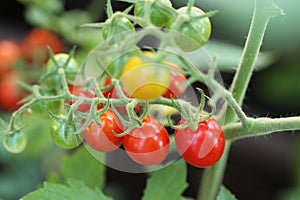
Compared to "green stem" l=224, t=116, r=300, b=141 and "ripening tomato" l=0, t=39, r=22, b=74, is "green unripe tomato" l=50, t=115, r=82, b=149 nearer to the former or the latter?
"green stem" l=224, t=116, r=300, b=141

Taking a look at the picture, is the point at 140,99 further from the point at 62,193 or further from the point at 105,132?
the point at 62,193

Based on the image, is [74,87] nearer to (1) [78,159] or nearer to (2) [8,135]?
(2) [8,135]

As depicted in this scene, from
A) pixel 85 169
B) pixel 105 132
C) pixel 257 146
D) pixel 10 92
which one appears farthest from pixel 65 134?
pixel 257 146

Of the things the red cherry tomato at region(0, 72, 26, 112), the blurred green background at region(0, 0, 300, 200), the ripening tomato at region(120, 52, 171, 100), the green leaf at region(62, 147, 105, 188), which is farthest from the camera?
the blurred green background at region(0, 0, 300, 200)

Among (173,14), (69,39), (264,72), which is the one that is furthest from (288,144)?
(173,14)

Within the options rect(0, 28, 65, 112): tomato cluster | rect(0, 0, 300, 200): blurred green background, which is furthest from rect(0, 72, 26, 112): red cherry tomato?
rect(0, 0, 300, 200): blurred green background

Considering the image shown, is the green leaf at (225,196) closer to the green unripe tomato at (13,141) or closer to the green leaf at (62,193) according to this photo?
the green leaf at (62,193)

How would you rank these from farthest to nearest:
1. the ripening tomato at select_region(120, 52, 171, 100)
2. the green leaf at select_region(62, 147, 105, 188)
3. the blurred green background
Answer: the blurred green background, the green leaf at select_region(62, 147, 105, 188), the ripening tomato at select_region(120, 52, 171, 100)
